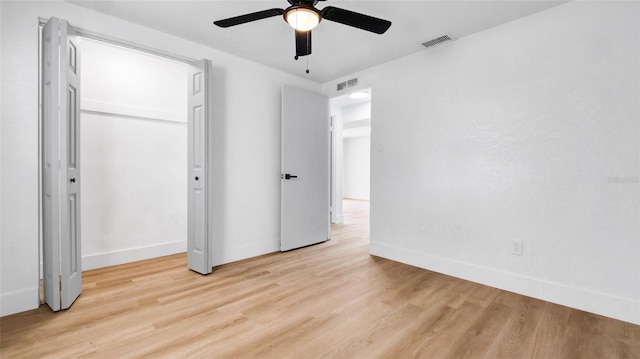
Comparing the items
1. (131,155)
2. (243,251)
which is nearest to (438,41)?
(243,251)

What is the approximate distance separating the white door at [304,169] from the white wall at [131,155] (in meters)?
1.38

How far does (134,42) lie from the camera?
2643mm

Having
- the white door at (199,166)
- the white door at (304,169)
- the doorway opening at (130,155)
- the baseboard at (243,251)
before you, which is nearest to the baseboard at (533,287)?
the white door at (304,169)

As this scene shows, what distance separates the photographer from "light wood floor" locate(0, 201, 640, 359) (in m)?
1.65

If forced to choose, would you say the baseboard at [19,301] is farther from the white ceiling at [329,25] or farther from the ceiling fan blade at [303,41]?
the ceiling fan blade at [303,41]

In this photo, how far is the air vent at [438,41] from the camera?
111 inches

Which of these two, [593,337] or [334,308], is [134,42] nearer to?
[334,308]

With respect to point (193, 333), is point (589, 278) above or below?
above

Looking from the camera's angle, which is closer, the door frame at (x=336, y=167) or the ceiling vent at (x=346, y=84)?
the ceiling vent at (x=346, y=84)

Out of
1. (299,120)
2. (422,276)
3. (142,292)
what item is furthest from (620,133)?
(142,292)

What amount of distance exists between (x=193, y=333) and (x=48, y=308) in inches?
50.6

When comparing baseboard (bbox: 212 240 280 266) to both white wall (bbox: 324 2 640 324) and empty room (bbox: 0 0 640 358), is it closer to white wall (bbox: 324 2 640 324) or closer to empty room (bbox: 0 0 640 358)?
empty room (bbox: 0 0 640 358)

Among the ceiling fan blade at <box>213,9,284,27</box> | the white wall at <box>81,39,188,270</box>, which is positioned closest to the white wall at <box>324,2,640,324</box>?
the ceiling fan blade at <box>213,9,284,27</box>

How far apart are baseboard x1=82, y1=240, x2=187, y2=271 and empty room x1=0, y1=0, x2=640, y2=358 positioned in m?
0.02
